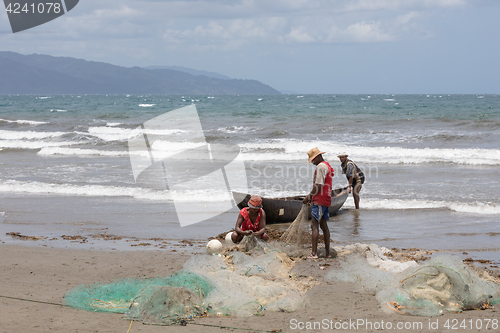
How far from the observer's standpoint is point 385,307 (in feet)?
15.7

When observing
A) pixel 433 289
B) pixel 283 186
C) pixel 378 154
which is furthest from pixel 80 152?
pixel 433 289

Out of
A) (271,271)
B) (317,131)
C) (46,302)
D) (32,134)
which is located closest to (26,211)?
(46,302)

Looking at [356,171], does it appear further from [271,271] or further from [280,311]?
[280,311]

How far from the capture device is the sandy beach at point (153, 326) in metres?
4.33

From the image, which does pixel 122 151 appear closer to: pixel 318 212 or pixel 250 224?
pixel 250 224

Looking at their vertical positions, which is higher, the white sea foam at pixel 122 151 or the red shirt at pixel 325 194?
the red shirt at pixel 325 194

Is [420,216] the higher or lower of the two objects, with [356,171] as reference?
lower

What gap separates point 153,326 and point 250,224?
10.7ft

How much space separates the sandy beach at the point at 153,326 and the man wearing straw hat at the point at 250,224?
0.93 metres

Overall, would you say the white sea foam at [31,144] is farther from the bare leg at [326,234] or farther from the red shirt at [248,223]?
the bare leg at [326,234]

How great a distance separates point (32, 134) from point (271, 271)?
30.4m

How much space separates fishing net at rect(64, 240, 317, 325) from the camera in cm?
452

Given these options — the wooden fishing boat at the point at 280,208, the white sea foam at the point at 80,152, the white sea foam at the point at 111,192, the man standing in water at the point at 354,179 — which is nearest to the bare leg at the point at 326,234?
→ the wooden fishing boat at the point at 280,208

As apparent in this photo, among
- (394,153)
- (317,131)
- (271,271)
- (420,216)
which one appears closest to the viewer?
(271,271)
